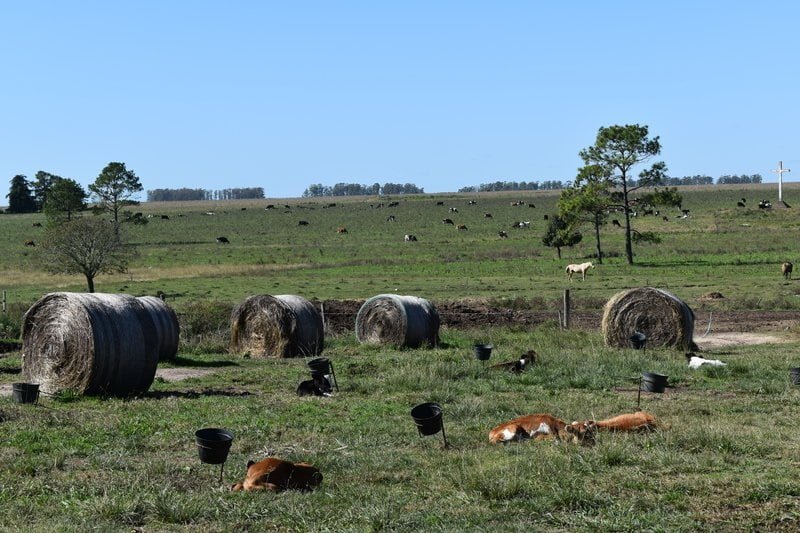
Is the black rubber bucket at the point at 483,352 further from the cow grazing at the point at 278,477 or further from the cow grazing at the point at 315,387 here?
the cow grazing at the point at 278,477

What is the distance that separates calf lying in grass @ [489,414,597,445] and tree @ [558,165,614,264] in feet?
124

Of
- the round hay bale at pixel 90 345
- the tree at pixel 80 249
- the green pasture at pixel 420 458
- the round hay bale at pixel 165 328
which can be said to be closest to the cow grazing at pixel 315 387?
the green pasture at pixel 420 458

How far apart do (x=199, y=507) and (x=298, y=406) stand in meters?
5.33

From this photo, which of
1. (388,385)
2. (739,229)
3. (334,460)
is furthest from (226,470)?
(739,229)

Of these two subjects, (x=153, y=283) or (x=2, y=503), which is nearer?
(x=2, y=503)

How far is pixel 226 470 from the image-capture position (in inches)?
364

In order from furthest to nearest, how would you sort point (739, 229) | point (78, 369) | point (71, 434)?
1. point (739, 229)
2. point (78, 369)
3. point (71, 434)

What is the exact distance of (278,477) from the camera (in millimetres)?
8406

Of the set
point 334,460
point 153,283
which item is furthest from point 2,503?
point 153,283

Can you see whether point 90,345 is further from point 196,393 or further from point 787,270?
point 787,270

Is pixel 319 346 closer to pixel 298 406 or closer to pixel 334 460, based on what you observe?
pixel 298 406

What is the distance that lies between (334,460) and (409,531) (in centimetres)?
234

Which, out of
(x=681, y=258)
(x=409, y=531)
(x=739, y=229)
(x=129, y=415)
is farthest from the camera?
(x=739, y=229)

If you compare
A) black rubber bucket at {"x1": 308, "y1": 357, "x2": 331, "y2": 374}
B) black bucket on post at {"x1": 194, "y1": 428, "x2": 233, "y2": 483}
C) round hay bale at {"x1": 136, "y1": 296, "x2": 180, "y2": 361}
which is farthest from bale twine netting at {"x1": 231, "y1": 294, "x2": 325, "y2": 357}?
black bucket on post at {"x1": 194, "y1": 428, "x2": 233, "y2": 483}
